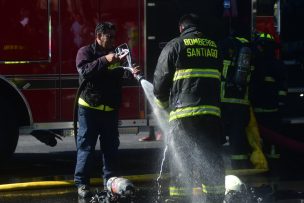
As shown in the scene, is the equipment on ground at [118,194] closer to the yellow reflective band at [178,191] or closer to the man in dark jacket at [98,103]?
the man in dark jacket at [98,103]

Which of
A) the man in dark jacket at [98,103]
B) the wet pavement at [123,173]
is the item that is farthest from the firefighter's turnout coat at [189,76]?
the wet pavement at [123,173]

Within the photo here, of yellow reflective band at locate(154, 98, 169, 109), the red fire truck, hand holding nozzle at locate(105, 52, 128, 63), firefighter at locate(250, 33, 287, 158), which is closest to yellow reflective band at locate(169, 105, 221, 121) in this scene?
yellow reflective band at locate(154, 98, 169, 109)

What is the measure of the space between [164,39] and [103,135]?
2425 millimetres

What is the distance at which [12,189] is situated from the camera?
7926mm

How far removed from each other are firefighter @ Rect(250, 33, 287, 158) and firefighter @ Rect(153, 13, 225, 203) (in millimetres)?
2879

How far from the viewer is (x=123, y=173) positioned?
8.90 meters

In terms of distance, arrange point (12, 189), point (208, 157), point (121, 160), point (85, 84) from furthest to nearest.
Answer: point (121, 160)
point (12, 189)
point (85, 84)
point (208, 157)

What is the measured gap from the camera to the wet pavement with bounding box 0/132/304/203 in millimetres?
7676

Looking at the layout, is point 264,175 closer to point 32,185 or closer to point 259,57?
point 259,57

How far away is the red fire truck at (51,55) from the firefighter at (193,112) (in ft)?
9.72

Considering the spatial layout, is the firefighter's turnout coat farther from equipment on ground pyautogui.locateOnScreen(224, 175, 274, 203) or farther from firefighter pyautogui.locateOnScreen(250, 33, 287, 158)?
firefighter pyautogui.locateOnScreen(250, 33, 287, 158)

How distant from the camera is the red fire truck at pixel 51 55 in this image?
8781 millimetres

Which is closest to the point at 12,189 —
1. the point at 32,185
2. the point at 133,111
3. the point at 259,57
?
the point at 32,185

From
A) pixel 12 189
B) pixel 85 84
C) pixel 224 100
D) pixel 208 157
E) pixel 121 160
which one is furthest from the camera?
pixel 121 160
